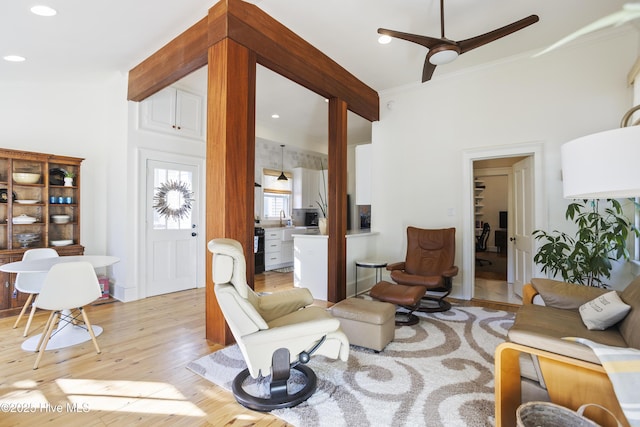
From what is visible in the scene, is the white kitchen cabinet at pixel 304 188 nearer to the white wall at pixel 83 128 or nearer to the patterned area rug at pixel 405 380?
the white wall at pixel 83 128

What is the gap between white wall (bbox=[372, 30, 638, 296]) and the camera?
3.67 meters

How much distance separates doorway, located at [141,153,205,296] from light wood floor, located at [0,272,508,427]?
120 cm

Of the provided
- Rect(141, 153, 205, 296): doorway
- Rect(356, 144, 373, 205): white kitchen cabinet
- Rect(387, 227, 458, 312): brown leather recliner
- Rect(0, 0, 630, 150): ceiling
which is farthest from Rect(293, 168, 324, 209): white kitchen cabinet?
Rect(387, 227, 458, 312): brown leather recliner

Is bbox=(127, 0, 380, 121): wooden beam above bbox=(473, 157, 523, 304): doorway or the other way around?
above

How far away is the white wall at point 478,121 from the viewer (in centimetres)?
367

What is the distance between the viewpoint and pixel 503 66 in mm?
4207

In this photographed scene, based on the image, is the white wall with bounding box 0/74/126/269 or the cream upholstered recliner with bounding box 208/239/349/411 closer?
the cream upholstered recliner with bounding box 208/239/349/411

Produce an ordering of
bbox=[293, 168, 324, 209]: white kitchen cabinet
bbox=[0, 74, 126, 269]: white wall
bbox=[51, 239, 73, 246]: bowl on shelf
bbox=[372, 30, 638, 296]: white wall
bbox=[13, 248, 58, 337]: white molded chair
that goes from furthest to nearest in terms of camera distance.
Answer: bbox=[293, 168, 324, 209]: white kitchen cabinet
bbox=[51, 239, 73, 246]: bowl on shelf
bbox=[0, 74, 126, 269]: white wall
bbox=[372, 30, 638, 296]: white wall
bbox=[13, 248, 58, 337]: white molded chair

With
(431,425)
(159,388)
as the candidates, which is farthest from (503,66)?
(159,388)

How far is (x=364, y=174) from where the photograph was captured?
542 cm

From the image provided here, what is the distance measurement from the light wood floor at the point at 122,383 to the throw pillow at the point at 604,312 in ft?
7.00

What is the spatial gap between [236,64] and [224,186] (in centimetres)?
111

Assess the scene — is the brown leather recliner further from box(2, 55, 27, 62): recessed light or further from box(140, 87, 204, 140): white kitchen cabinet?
box(2, 55, 27, 62): recessed light

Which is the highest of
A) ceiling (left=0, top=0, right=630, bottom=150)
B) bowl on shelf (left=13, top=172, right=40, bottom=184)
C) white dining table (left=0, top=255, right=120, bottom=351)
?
ceiling (left=0, top=0, right=630, bottom=150)
